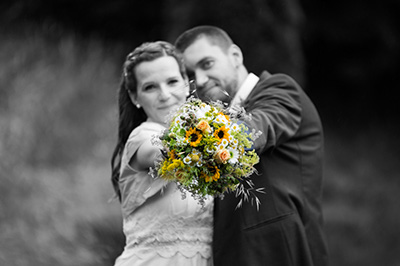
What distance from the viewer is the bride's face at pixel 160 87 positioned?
404 centimetres

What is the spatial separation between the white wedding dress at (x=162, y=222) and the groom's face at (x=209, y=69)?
86cm

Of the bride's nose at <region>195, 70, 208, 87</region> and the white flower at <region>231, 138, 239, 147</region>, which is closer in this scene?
the white flower at <region>231, 138, 239, 147</region>

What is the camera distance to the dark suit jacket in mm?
3916

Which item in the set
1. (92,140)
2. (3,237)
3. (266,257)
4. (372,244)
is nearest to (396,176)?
(372,244)

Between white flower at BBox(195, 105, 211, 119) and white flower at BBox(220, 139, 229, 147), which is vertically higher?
white flower at BBox(195, 105, 211, 119)

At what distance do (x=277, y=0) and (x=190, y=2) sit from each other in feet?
3.05

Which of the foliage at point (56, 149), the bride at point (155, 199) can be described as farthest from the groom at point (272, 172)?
the foliage at point (56, 149)

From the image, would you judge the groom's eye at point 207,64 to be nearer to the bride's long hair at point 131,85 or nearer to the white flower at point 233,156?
the bride's long hair at point 131,85

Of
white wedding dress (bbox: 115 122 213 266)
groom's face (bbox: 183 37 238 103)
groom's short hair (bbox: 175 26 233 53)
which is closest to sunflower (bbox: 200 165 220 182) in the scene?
white wedding dress (bbox: 115 122 213 266)

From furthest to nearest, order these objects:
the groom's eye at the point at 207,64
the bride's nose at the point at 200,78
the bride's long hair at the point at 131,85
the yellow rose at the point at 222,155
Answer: the groom's eye at the point at 207,64 → the bride's nose at the point at 200,78 → the bride's long hair at the point at 131,85 → the yellow rose at the point at 222,155

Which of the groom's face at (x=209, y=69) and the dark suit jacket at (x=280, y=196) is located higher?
the groom's face at (x=209, y=69)

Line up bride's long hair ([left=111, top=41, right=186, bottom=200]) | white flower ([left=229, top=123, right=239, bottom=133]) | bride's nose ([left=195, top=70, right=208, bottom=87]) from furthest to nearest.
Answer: bride's nose ([left=195, top=70, right=208, bottom=87])
bride's long hair ([left=111, top=41, right=186, bottom=200])
white flower ([left=229, top=123, right=239, bottom=133])

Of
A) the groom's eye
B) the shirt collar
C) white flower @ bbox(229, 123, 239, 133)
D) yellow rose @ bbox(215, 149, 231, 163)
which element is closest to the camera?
yellow rose @ bbox(215, 149, 231, 163)

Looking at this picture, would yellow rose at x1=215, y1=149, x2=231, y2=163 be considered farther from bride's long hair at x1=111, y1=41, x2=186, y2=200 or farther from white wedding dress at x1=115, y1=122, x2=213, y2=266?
bride's long hair at x1=111, y1=41, x2=186, y2=200
